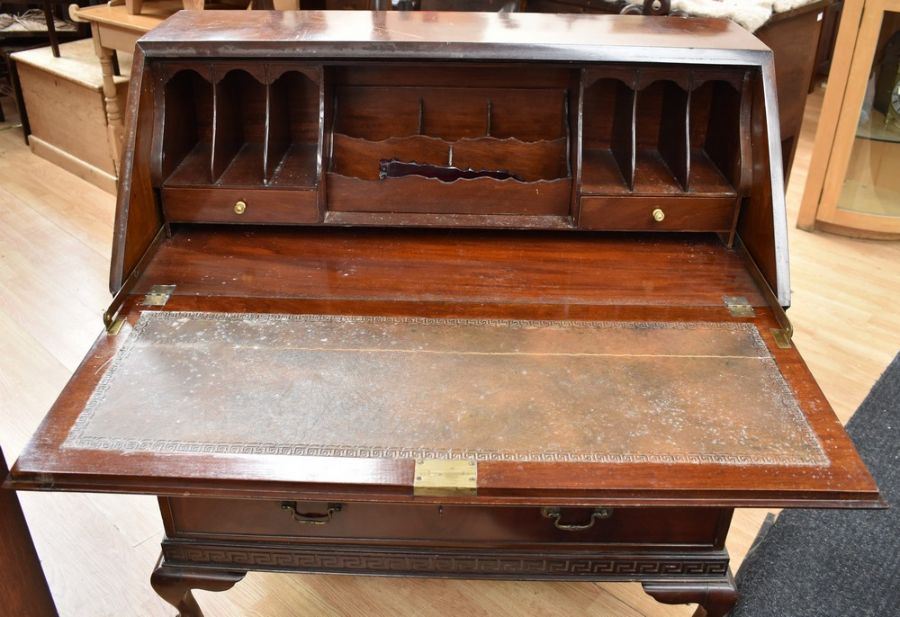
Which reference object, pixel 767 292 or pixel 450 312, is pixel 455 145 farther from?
pixel 767 292

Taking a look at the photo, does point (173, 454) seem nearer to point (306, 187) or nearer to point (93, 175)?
point (306, 187)

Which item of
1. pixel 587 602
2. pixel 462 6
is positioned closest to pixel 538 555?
pixel 587 602

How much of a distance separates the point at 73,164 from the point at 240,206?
9.03 feet

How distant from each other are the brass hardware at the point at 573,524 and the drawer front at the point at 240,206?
2.23 feet

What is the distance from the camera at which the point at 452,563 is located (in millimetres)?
1368

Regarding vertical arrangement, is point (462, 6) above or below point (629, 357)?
above

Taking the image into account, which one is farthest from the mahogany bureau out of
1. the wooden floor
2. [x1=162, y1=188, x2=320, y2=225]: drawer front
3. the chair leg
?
the chair leg

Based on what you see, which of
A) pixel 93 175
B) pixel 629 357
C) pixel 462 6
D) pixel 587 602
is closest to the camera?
pixel 629 357

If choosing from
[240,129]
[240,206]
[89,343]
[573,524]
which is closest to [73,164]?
[89,343]

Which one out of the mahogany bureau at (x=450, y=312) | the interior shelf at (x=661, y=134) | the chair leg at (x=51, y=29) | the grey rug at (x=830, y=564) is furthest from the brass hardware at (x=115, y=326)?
the chair leg at (x=51, y=29)

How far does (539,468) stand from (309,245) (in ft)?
2.32

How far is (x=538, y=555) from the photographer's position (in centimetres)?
135

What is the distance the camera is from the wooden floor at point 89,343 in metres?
1.87

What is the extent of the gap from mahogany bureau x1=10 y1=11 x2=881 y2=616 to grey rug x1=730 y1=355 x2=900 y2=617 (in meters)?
0.24
